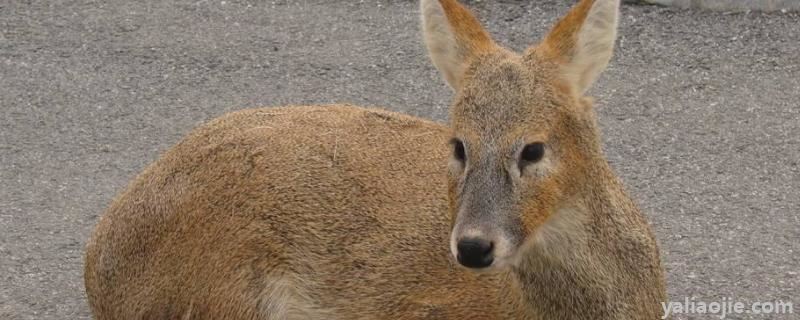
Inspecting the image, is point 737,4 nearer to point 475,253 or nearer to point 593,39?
point 593,39

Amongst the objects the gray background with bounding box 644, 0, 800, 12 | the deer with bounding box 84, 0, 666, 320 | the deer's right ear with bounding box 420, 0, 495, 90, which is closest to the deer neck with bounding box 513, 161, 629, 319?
the deer with bounding box 84, 0, 666, 320

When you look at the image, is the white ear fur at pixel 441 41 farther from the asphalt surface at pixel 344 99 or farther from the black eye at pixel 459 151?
the asphalt surface at pixel 344 99

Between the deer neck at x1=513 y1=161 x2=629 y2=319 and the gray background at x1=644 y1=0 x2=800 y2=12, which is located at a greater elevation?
the deer neck at x1=513 y1=161 x2=629 y2=319

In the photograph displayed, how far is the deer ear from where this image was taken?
4.30m

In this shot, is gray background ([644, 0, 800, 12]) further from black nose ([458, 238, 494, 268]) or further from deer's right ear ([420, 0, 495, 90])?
black nose ([458, 238, 494, 268])

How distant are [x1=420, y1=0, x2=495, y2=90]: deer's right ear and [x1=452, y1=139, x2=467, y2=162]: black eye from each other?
0.33 metres

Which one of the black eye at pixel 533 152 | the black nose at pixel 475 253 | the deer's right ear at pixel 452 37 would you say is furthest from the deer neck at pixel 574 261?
the deer's right ear at pixel 452 37

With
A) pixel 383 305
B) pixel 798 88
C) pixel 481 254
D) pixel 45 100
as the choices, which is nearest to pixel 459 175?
pixel 481 254

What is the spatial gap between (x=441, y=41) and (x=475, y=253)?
86 centimetres

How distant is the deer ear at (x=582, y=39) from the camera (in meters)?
4.30

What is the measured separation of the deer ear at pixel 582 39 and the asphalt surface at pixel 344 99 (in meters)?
1.80

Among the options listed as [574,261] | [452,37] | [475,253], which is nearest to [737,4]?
[452,37]

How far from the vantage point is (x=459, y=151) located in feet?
13.5

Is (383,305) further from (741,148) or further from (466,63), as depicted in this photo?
(741,148)
